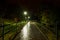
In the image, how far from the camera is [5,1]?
4028cm

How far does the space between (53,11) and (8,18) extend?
93.1 ft

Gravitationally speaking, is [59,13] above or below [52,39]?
above

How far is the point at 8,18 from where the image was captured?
5222cm

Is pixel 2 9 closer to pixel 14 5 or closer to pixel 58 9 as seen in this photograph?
pixel 14 5

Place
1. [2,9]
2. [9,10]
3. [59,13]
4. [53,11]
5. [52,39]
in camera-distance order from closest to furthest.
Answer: [52,39]
[59,13]
[53,11]
[2,9]
[9,10]

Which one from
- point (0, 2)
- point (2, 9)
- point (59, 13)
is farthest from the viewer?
point (2, 9)

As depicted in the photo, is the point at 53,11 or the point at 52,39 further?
the point at 53,11

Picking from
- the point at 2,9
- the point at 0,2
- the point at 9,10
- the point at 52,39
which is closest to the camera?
the point at 52,39

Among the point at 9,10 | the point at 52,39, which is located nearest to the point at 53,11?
the point at 52,39

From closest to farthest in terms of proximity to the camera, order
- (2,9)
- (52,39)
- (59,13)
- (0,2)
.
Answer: (52,39) < (59,13) < (0,2) < (2,9)

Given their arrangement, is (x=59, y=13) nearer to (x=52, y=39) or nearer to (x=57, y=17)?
(x=57, y=17)

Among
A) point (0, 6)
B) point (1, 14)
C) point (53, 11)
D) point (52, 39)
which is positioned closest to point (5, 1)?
point (0, 6)

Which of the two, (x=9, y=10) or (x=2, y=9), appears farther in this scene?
(x=9, y=10)

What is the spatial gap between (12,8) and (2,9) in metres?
8.03
